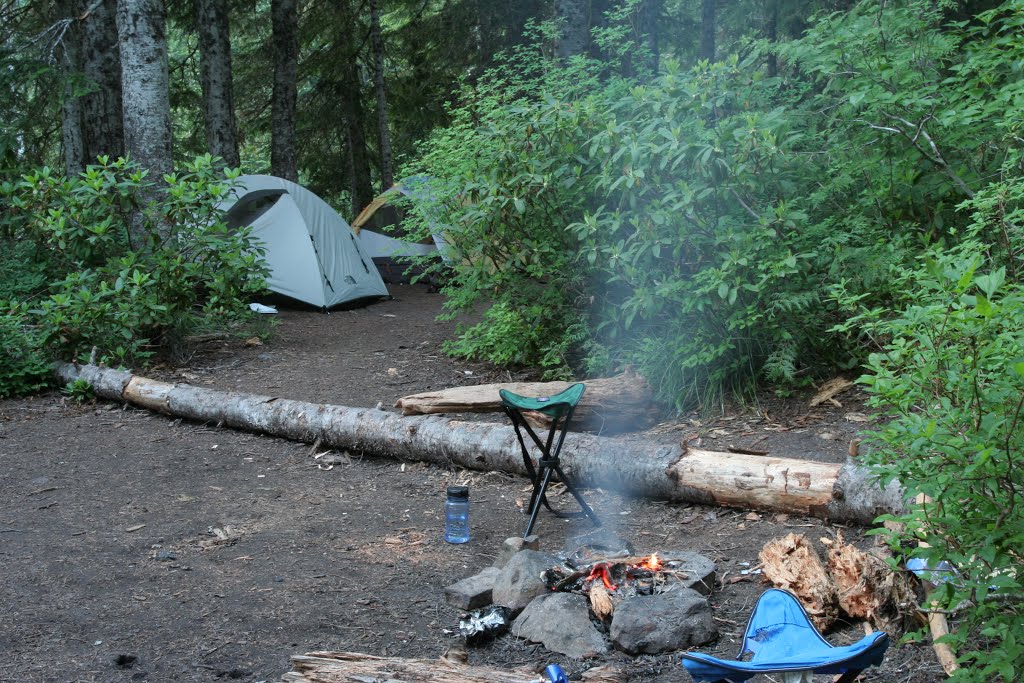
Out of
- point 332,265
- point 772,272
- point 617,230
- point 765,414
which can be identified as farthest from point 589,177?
point 332,265

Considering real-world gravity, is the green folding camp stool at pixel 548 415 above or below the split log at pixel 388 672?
above

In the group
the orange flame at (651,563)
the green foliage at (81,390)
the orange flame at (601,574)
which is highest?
the green foliage at (81,390)

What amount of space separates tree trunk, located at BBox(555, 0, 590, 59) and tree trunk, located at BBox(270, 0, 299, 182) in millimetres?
6661

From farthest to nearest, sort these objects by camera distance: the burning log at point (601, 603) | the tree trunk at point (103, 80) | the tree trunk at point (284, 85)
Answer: the tree trunk at point (284, 85) < the tree trunk at point (103, 80) < the burning log at point (601, 603)

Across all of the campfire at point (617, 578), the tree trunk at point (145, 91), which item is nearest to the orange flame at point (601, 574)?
the campfire at point (617, 578)

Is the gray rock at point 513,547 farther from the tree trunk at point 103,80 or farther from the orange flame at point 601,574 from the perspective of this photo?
the tree trunk at point 103,80

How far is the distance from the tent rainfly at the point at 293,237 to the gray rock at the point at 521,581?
30.1ft

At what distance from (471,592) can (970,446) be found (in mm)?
2170

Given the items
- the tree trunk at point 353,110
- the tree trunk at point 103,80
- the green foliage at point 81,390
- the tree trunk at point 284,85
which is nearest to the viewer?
the green foliage at point 81,390

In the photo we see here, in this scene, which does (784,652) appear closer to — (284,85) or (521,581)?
(521,581)

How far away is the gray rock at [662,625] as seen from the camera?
3.18 meters

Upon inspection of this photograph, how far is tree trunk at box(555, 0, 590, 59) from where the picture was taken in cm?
992

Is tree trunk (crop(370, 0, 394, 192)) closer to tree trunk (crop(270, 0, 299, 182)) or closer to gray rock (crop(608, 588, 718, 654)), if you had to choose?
tree trunk (crop(270, 0, 299, 182))

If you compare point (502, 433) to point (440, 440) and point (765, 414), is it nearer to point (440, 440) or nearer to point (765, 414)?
point (440, 440)
